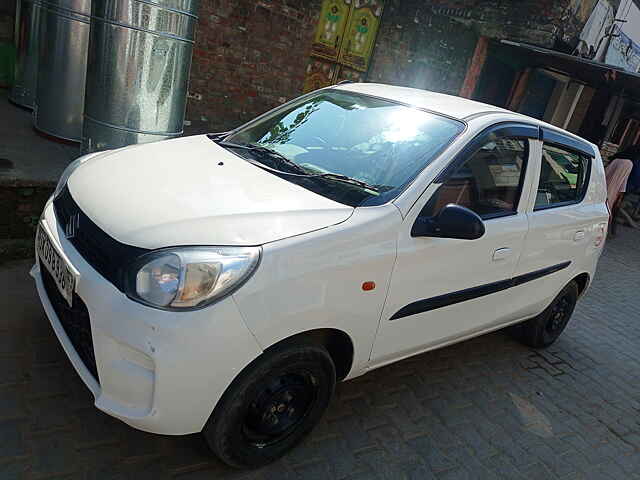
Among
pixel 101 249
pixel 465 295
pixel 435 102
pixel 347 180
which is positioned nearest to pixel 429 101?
pixel 435 102

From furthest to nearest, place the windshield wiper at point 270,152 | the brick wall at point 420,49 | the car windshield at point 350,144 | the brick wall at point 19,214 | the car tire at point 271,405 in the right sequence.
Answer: the brick wall at point 420,49
the brick wall at point 19,214
the windshield wiper at point 270,152
the car windshield at point 350,144
the car tire at point 271,405

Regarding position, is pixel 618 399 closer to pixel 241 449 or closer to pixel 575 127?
pixel 241 449

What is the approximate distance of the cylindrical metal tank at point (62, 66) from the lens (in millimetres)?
5074

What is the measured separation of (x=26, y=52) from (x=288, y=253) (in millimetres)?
5565

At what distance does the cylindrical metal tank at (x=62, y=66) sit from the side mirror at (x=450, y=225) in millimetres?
4329

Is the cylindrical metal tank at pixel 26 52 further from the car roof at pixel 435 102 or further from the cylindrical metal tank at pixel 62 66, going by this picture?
the car roof at pixel 435 102

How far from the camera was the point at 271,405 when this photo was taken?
2.36m

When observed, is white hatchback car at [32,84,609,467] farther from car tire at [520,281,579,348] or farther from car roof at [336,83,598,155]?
car tire at [520,281,579,348]

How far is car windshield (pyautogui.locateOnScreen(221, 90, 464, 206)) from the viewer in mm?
2629

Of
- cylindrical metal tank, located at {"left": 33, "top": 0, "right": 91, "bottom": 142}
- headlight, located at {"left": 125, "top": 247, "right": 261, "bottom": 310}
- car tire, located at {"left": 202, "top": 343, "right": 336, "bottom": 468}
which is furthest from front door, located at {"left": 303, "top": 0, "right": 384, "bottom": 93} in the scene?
headlight, located at {"left": 125, "top": 247, "right": 261, "bottom": 310}

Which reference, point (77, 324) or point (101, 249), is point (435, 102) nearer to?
point (101, 249)

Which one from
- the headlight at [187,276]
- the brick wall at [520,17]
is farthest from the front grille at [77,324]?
the brick wall at [520,17]

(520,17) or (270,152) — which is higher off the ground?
(520,17)

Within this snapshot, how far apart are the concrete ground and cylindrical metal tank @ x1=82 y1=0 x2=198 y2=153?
0.41 m
